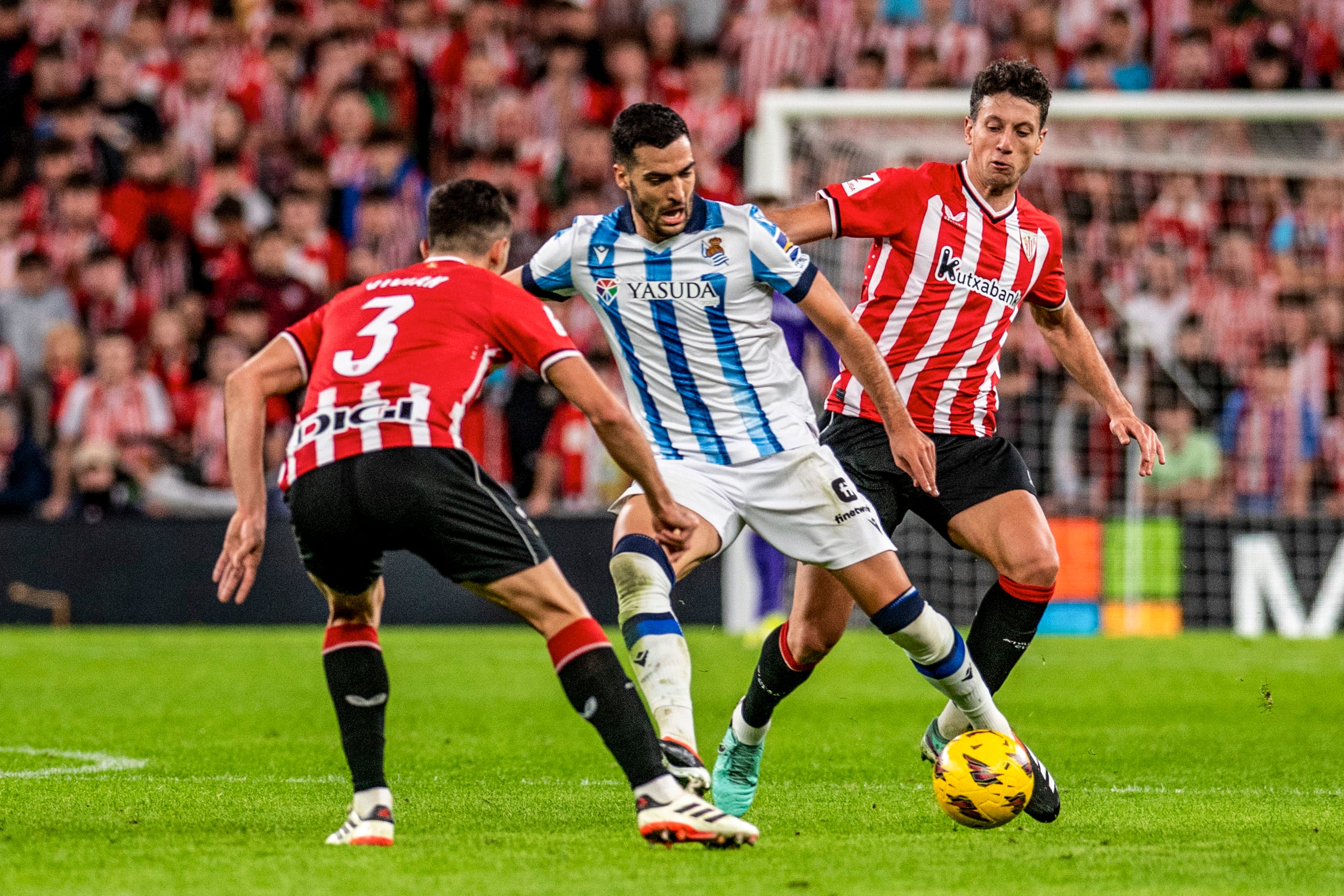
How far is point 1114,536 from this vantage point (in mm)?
14219

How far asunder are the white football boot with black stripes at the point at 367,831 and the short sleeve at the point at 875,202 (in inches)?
96.0

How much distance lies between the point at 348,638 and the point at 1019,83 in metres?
2.89

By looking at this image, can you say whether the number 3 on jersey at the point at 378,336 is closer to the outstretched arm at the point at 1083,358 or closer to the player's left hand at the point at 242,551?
the player's left hand at the point at 242,551

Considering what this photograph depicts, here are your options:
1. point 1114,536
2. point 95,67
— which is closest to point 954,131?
point 1114,536

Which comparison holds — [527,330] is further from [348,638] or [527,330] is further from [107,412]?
[107,412]

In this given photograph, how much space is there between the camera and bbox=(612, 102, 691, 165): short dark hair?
213 inches

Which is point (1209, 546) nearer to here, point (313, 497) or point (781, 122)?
point (781, 122)

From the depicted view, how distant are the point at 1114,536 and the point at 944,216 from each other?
8.37 m

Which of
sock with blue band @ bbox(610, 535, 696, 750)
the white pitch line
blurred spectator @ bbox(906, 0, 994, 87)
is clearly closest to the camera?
sock with blue band @ bbox(610, 535, 696, 750)

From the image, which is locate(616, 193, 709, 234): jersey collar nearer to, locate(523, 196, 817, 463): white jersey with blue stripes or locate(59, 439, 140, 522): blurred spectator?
locate(523, 196, 817, 463): white jersey with blue stripes

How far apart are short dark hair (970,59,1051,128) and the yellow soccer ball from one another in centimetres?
214

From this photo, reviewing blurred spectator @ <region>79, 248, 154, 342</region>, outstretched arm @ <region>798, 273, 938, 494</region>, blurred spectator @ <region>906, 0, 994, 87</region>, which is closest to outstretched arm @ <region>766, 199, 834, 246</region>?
outstretched arm @ <region>798, 273, 938, 494</region>

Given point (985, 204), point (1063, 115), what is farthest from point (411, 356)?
point (1063, 115)

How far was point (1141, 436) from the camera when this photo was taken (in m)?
6.36
